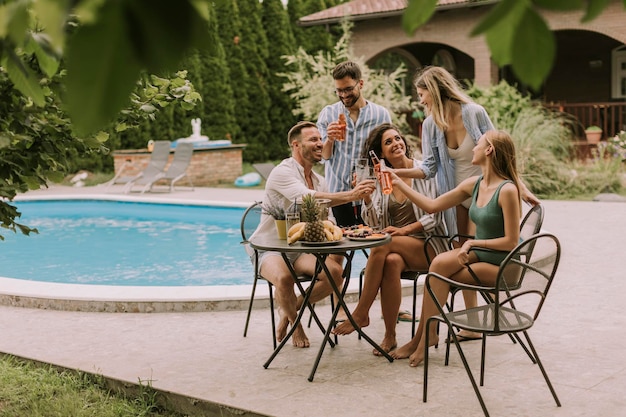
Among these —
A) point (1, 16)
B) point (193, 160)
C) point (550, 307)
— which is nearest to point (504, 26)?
point (1, 16)

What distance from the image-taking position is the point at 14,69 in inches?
54.0

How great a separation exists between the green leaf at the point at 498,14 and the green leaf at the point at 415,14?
150mm

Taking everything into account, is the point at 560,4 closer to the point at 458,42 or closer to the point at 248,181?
the point at 248,181

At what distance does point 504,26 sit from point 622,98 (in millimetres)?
20615

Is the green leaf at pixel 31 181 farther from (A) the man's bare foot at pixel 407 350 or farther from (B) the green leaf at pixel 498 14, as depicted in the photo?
(B) the green leaf at pixel 498 14

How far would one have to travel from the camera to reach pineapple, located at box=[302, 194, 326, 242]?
462 cm

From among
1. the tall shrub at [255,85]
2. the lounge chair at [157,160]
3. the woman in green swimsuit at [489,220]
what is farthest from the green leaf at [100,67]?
the tall shrub at [255,85]

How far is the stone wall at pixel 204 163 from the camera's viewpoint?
17.7 m

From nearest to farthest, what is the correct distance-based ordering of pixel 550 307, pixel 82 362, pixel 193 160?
1. pixel 82 362
2. pixel 550 307
3. pixel 193 160

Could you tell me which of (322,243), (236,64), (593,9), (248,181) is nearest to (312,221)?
(322,243)

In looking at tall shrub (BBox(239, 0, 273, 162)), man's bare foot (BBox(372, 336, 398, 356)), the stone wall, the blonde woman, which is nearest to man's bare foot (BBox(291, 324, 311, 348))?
man's bare foot (BBox(372, 336, 398, 356))

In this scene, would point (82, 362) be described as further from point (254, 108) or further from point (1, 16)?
point (254, 108)

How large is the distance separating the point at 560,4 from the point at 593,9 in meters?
0.07

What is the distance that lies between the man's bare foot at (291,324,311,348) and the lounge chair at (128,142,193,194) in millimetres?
11220
